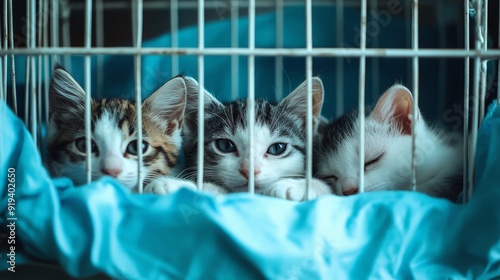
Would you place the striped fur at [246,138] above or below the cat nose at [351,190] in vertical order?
above

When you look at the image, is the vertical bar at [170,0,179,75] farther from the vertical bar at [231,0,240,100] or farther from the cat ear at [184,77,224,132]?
the cat ear at [184,77,224,132]

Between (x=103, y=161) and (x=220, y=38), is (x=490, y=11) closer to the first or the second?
(x=220, y=38)

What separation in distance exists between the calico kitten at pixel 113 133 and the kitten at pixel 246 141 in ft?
0.17

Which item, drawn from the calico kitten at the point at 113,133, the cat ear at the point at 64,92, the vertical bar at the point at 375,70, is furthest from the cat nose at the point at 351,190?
the vertical bar at the point at 375,70

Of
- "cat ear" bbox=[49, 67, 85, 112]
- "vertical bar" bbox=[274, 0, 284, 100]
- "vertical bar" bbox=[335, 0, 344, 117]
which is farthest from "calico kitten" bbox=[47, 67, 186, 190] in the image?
"vertical bar" bbox=[335, 0, 344, 117]

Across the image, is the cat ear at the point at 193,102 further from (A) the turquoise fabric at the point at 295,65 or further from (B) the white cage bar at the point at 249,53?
(A) the turquoise fabric at the point at 295,65

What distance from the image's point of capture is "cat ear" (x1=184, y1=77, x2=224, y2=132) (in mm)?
1087

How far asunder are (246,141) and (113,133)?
0.26 meters

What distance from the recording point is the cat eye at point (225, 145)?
1085 mm

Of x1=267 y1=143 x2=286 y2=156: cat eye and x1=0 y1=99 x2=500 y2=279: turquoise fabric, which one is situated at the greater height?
x1=267 y1=143 x2=286 y2=156: cat eye

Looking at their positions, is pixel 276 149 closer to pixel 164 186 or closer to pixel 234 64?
pixel 164 186

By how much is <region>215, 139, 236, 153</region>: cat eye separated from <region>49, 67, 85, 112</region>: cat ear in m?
0.29

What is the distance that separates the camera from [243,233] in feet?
2.46

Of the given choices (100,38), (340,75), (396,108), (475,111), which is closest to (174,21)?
(100,38)
